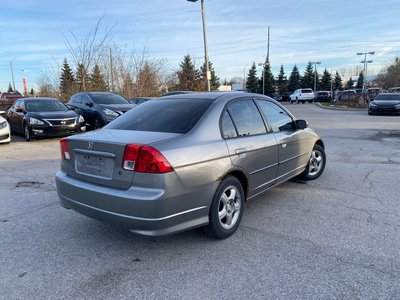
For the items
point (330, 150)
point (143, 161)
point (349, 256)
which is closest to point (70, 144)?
point (143, 161)

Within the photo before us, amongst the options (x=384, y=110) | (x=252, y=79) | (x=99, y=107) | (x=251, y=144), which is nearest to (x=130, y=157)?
(x=251, y=144)

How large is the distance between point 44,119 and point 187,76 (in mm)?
41216

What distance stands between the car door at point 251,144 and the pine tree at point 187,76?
46.1 meters

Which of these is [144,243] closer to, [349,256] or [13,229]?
[13,229]

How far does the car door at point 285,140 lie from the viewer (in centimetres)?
455

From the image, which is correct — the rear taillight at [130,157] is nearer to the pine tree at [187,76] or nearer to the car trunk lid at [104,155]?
the car trunk lid at [104,155]

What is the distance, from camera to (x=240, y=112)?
4059mm

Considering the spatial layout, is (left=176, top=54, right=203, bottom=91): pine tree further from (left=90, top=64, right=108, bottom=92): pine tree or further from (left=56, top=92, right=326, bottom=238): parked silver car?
(left=56, top=92, right=326, bottom=238): parked silver car

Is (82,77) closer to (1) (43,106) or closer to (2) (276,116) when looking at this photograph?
(1) (43,106)

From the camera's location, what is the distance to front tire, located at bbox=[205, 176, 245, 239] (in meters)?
3.42

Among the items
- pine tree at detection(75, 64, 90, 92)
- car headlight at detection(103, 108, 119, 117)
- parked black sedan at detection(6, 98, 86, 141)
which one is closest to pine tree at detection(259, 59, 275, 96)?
pine tree at detection(75, 64, 90, 92)

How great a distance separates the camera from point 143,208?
116 inches

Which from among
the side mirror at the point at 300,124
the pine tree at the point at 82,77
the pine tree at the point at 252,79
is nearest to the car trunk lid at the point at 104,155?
the side mirror at the point at 300,124

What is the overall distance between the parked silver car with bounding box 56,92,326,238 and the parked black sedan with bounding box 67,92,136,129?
8.09 meters
